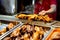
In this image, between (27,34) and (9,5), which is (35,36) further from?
(9,5)

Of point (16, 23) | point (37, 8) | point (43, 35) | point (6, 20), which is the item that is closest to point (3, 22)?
point (6, 20)

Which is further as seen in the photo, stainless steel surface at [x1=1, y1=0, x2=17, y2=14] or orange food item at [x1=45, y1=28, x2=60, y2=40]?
stainless steel surface at [x1=1, y1=0, x2=17, y2=14]

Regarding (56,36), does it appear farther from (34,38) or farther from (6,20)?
(6,20)

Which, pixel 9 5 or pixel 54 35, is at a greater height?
pixel 9 5

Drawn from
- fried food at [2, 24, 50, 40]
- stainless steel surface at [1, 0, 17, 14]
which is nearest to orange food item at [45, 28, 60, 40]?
fried food at [2, 24, 50, 40]

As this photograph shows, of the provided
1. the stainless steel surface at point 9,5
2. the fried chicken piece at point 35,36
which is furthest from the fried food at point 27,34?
the stainless steel surface at point 9,5

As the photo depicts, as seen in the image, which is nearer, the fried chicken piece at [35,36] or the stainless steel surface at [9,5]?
the fried chicken piece at [35,36]

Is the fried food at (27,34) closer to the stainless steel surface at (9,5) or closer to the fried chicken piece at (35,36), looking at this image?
the fried chicken piece at (35,36)

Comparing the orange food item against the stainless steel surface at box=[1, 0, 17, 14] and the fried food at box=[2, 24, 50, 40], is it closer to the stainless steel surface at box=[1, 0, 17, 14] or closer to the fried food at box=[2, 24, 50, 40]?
the fried food at box=[2, 24, 50, 40]

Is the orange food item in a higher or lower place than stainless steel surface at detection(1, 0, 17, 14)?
lower

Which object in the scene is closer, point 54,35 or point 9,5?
point 54,35

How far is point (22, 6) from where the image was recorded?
399cm

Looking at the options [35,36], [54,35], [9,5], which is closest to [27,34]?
[35,36]

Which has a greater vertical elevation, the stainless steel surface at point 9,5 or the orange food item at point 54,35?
the stainless steel surface at point 9,5
